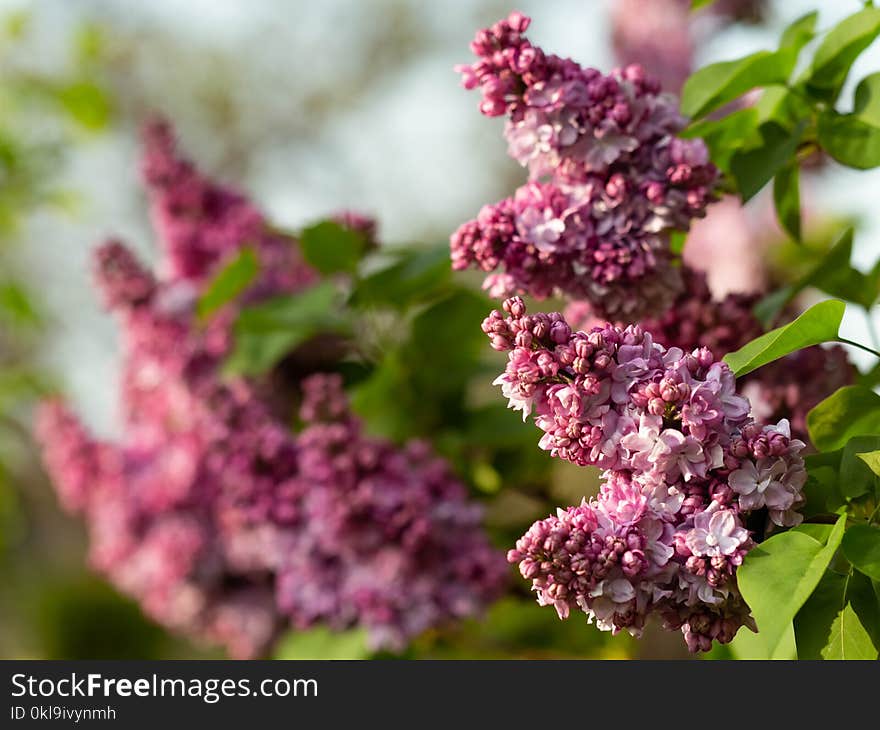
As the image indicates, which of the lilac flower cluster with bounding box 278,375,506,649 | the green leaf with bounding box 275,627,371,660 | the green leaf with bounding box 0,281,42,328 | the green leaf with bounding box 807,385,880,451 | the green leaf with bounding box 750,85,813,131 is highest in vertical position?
the green leaf with bounding box 0,281,42,328

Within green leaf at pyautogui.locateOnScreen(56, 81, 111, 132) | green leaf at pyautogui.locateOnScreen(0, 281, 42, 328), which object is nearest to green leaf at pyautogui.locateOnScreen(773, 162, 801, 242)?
green leaf at pyautogui.locateOnScreen(0, 281, 42, 328)

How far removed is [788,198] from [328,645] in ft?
1.80

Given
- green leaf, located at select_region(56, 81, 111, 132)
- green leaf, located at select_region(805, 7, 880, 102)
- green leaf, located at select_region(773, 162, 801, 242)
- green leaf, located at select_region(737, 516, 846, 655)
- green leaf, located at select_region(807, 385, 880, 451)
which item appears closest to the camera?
green leaf, located at select_region(737, 516, 846, 655)

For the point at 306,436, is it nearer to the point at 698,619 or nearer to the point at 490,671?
the point at 490,671

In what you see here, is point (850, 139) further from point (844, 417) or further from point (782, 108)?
point (844, 417)

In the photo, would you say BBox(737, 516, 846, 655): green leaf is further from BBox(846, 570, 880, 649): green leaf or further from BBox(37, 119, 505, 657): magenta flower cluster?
BBox(37, 119, 505, 657): magenta flower cluster

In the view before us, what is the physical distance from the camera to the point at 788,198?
699 mm

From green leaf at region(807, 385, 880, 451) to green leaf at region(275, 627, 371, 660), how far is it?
0.51m

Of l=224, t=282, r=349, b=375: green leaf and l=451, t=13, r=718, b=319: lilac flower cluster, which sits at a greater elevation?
l=224, t=282, r=349, b=375: green leaf

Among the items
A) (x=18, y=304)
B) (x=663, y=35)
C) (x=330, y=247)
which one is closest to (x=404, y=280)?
(x=330, y=247)

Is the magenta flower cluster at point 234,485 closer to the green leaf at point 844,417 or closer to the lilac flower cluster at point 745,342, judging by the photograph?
the lilac flower cluster at point 745,342

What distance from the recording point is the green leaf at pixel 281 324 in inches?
38.6

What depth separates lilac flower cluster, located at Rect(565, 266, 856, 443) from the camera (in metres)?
0.67

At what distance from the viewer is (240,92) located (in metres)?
5.55
